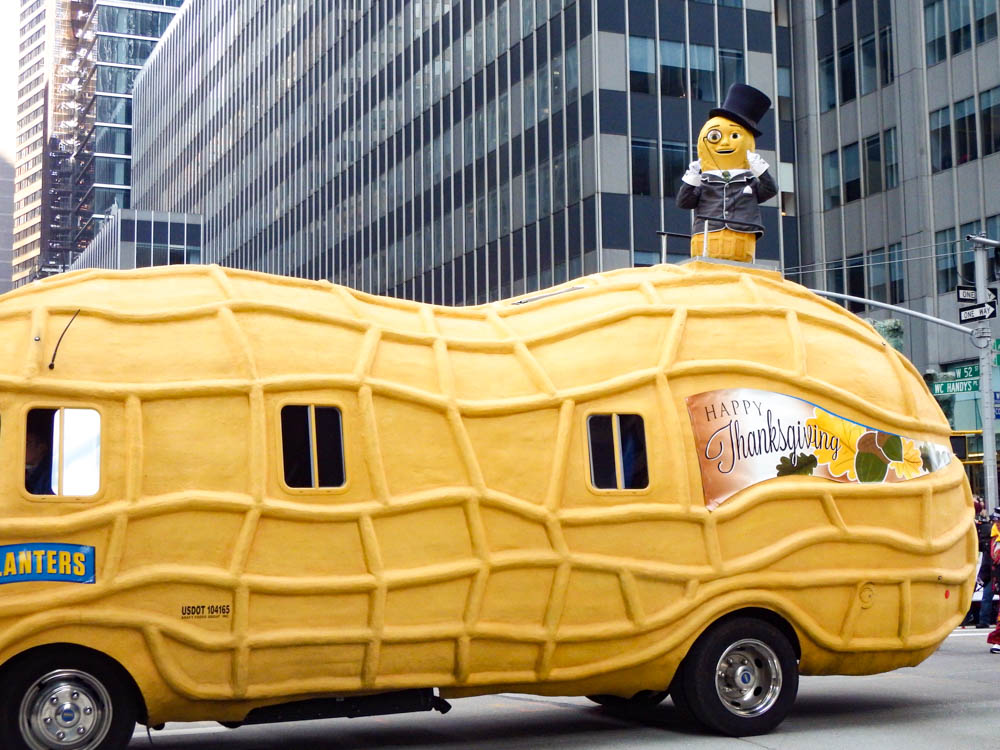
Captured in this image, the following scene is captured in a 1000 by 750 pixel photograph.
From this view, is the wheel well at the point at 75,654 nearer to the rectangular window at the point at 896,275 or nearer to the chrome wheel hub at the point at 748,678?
the chrome wheel hub at the point at 748,678

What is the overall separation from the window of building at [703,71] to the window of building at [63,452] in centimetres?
3804

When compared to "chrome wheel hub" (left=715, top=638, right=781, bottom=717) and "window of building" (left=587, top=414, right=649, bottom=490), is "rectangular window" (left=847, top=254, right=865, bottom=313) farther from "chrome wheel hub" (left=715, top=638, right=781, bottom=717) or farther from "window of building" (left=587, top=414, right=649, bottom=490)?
"window of building" (left=587, top=414, right=649, bottom=490)

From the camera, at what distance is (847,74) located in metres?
44.7

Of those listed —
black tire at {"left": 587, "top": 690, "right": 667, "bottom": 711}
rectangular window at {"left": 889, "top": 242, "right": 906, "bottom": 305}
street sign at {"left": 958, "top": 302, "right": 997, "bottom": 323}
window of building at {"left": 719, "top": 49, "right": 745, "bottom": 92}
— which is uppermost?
window of building at {"left": 719, "top": 49, "right": 745, "bottom": 92}

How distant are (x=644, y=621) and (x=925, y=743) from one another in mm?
2263

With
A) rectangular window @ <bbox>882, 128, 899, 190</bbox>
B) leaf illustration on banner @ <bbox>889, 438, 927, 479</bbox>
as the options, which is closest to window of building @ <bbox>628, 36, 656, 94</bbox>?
rectangular window @ <bbox>882, 128, 899, 190</bbox>

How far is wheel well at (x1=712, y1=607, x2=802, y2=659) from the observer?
32.6 feet

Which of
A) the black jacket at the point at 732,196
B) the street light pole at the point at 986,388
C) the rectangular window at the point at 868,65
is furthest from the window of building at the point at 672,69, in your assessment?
the black jacket at the point at 732,196

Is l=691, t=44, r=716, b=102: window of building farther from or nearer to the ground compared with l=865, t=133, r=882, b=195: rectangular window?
farther from the ground

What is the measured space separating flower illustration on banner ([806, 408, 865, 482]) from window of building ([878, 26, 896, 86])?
1364 inches

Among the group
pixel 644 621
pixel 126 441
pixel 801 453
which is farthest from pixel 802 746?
pixel 126 441

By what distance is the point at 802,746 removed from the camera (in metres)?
9.52

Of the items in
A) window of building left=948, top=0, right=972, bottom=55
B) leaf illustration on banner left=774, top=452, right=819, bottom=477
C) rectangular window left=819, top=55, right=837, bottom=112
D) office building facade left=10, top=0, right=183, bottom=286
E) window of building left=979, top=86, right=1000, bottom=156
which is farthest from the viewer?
office building facade left=10, top=0, right=183, bottom=286

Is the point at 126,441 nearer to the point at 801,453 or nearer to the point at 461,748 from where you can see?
the point at 461,748
